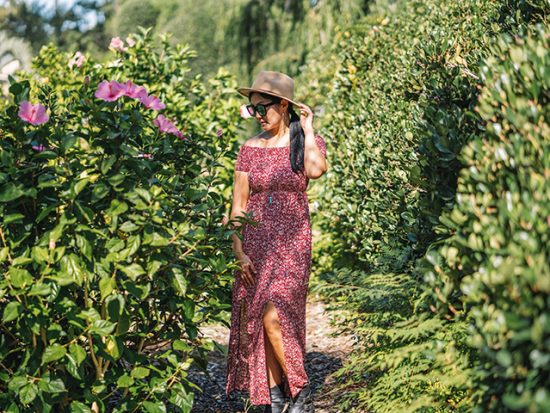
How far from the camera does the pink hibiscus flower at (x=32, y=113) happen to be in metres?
2.89

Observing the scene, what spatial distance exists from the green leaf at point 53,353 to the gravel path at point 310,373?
0.89m

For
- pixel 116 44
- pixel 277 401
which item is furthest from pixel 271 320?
pixel 116 44

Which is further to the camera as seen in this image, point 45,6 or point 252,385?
point 45,6

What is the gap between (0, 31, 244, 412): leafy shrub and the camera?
2.88 meters

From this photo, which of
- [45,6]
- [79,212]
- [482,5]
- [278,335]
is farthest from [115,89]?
[45,6]

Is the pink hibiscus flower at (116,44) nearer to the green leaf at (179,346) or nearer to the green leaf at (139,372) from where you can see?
the green leaf at (179,346)

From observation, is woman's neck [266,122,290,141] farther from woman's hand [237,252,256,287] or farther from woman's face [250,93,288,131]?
woman's hand [237,252,256,287]

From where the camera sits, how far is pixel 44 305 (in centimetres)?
293

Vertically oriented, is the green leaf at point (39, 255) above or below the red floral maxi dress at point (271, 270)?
above

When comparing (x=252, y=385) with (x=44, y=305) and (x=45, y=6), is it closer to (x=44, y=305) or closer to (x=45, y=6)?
(x=44, y=305)

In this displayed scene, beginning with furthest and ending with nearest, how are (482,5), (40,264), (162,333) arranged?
(482,5) → (162,333) → (40,264)

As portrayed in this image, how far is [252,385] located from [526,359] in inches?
87.6

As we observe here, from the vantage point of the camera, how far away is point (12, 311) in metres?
2.77

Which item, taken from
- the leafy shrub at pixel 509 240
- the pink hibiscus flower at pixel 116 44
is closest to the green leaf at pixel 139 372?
the leafy shrub at pixel 509 240
